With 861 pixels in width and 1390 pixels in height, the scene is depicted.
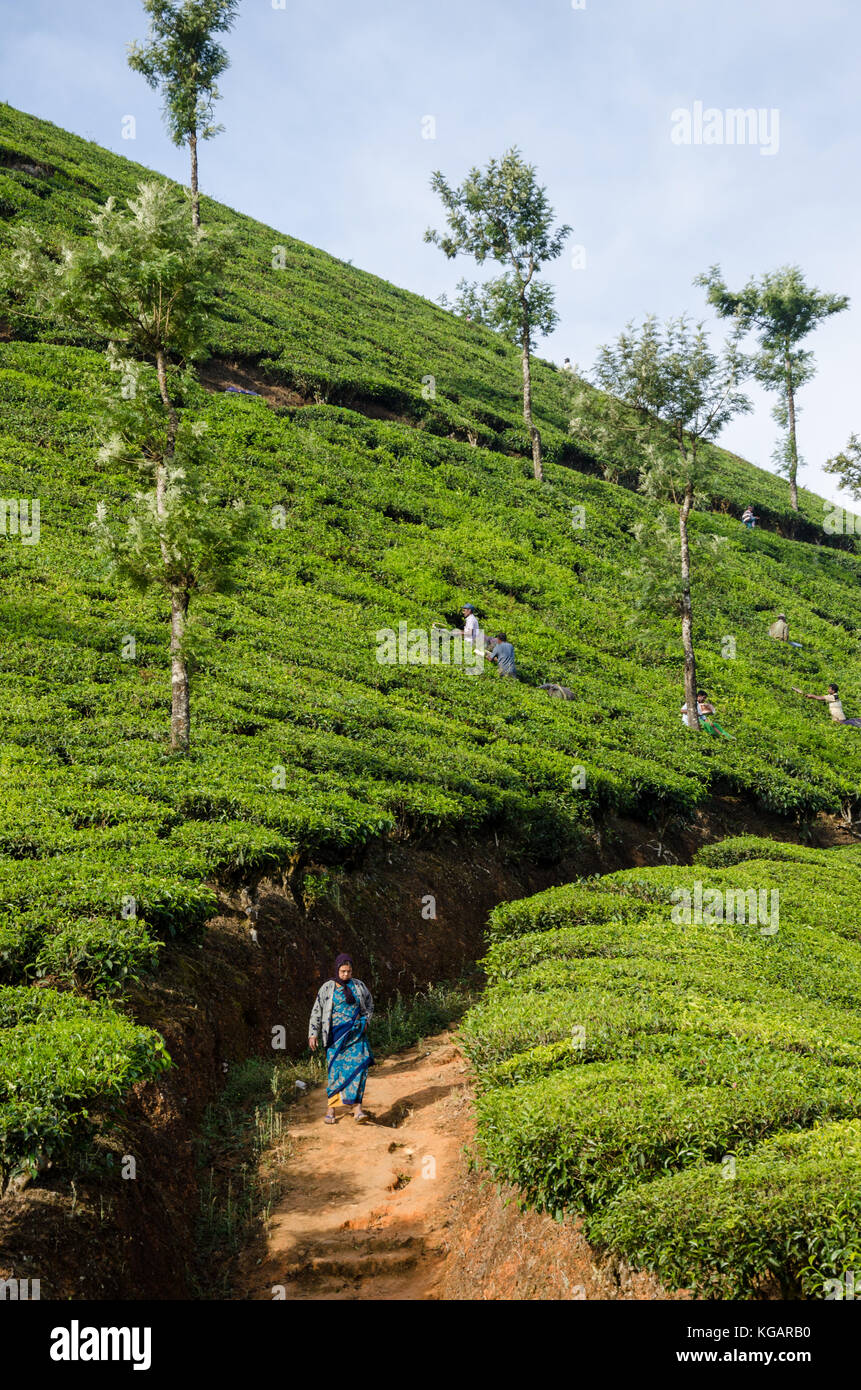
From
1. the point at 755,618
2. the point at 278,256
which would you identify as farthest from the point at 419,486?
the point at 278,256

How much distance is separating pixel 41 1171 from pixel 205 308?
13456 mm

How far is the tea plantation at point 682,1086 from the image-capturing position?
5.20 meters

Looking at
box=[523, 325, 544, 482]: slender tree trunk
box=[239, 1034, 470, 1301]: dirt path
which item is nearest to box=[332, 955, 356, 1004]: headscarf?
box=[239, 1034, 470, 1301]: dirt path

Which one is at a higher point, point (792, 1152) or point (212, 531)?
point (212, 531)

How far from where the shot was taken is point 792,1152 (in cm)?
596

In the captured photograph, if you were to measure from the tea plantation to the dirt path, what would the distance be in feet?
3.95

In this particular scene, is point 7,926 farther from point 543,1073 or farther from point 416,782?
point 416,782

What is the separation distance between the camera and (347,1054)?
995 cm

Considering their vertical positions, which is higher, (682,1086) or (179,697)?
(179,697)

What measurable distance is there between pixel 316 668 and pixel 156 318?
7837mm

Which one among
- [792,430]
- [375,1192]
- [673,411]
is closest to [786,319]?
[792,430]

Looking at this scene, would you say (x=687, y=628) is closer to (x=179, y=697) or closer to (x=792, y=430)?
(x=179, y=697)

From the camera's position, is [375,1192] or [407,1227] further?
[375,1192]

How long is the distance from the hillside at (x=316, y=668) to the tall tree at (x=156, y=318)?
2670 millimetres
